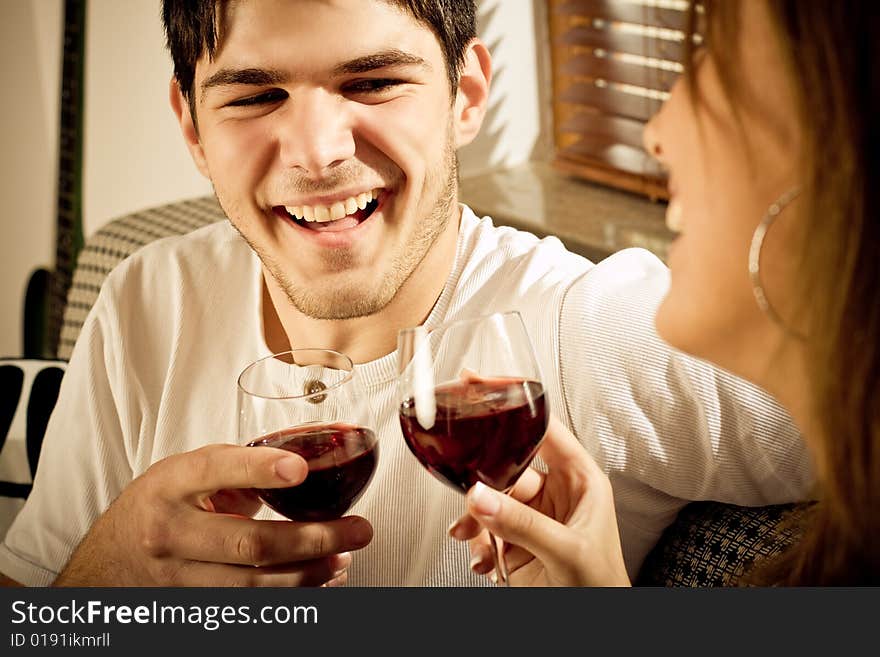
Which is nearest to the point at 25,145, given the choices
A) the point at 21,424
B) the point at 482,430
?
the point at 21,424

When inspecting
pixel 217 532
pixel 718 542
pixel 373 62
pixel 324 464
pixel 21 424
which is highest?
pixel 373 62

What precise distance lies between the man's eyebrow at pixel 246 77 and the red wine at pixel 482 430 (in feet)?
2.07

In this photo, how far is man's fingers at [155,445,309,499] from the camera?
908 mm

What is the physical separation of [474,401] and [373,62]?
64 cm

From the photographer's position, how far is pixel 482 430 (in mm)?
895

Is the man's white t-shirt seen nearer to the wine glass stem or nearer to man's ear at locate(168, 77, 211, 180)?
man's ear at locate(168, 77, 211, 180)

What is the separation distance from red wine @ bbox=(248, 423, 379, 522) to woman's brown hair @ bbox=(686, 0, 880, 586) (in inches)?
17.0

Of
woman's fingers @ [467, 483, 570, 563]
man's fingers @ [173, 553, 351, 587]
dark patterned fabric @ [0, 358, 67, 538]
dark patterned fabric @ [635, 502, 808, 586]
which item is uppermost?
woman's fingers @ [467, 483, 570, 563]

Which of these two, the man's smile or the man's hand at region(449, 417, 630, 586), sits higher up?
the man's smile

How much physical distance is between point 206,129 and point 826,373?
1.05 m

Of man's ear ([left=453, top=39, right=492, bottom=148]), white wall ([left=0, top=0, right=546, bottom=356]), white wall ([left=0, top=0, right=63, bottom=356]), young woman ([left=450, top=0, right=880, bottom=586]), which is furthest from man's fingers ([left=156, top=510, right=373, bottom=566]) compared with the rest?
white wall ([left=0, top=0, right=63, bottom=356])

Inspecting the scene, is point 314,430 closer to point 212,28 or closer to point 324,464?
point 324,464

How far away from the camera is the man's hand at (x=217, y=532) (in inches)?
36.7

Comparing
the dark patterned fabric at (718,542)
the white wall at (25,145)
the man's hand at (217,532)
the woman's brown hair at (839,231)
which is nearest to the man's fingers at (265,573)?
the man's hand at (217,532)
